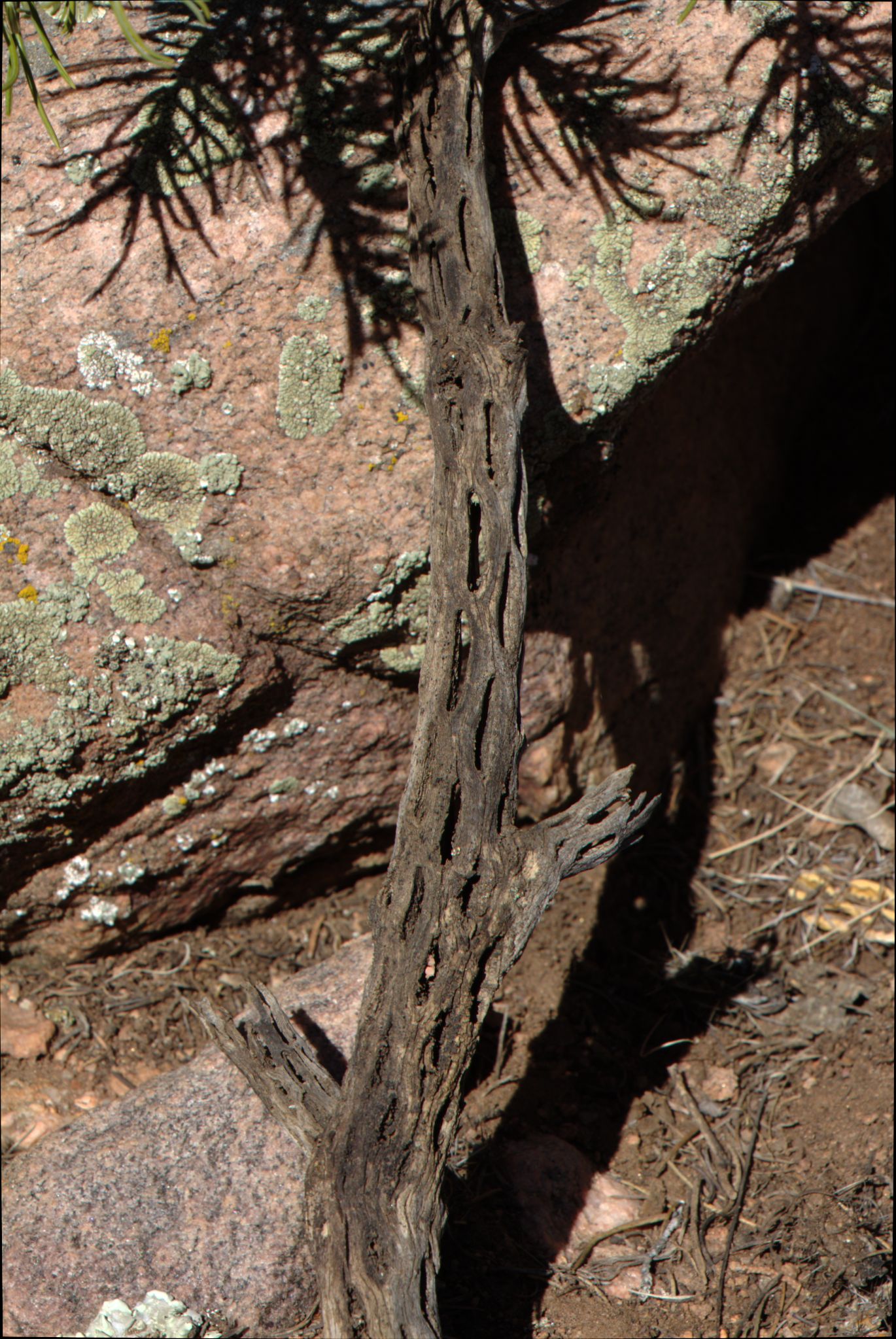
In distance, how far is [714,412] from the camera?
362 centimetres

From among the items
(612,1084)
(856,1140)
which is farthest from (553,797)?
(856,1140)

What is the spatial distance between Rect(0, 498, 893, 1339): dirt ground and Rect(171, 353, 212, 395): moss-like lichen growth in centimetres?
141

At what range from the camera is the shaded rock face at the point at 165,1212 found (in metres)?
2.11

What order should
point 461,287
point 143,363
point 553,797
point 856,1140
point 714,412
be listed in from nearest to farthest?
point 461,287, point 143,363, point 856,1140, point 553,797, point 714,412

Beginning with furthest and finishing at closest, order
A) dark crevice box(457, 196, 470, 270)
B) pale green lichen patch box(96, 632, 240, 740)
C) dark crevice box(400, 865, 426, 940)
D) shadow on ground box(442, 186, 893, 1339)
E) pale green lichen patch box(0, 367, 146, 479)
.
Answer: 1. shadow on ground box(442, 186, 893, 1339)
2. pale green lichen patch box(96, 632, 240, 740)
3. pale green lichen patch box(0, 367, 146, 479)
4. dark crevice box(457, 196, 470, 270)
5. dark crevice box(400, 865, 426, 940)

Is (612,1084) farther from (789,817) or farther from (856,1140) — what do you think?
(789,817)

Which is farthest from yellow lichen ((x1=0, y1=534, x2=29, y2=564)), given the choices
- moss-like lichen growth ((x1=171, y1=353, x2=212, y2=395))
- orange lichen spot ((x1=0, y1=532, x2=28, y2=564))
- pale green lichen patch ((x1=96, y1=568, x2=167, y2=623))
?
moss-like lichen growth ((x1=171, y1=353, x2=212, y2=395))

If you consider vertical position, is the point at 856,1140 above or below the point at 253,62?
below

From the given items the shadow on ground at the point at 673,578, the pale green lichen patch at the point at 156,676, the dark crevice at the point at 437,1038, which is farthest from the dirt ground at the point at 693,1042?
the pale green lichen patch at the point at 156,676

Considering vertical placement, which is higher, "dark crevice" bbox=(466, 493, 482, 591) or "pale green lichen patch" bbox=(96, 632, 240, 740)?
"pale green lichen patch" bbox=(96, 632, 240, 740)

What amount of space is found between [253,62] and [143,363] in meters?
0.69

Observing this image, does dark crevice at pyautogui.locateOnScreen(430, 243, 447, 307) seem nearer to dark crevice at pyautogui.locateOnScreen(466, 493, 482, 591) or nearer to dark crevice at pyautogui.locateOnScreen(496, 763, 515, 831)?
dark crevice at pyautogui.locateOnScreen(466, 493, 482, 591)

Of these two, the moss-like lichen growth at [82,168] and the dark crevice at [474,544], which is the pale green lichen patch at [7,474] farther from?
the dark crevice at [474,544]

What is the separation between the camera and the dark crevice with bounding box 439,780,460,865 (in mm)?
1977
